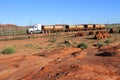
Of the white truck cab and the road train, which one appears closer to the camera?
the white truck cab

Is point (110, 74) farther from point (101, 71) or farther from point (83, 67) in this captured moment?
point (83, 67)

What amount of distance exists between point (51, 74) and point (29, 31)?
60.2 m

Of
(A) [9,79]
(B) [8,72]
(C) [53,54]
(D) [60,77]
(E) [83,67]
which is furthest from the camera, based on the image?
(C) [53,54]

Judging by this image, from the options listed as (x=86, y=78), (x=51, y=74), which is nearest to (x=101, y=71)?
(x=86, y=78)

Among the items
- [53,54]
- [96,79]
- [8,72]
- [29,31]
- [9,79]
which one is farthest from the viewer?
[29,31]

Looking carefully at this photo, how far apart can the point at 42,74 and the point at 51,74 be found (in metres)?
0.69

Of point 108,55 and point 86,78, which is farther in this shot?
Answer: point 108,55

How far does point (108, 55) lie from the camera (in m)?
17.6

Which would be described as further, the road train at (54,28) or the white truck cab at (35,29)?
the road train at (54,28)

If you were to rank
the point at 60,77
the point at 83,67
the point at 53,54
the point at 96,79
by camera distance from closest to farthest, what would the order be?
the point at 96,79 → the point at 60,77 → the point at 83,67 → the point at 53,54

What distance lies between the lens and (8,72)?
1702cm

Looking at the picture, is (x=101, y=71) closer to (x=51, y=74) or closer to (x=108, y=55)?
(x=51, y=74)

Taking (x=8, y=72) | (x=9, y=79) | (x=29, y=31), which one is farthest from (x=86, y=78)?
(x=29, y=31)

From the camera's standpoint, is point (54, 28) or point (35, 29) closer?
point (35, 29)
